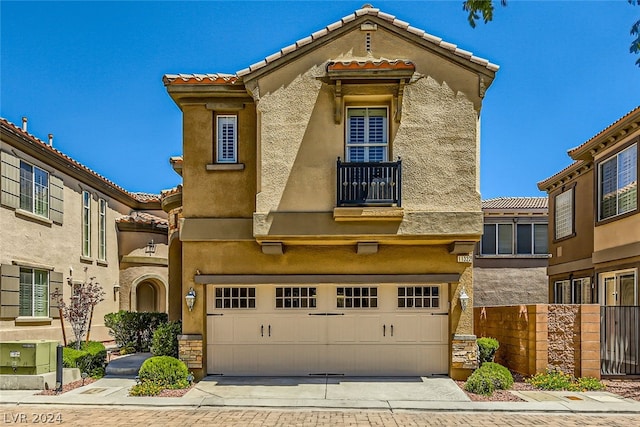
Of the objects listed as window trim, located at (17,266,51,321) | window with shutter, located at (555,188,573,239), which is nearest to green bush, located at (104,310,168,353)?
window trim, located at (17,266,51,321)

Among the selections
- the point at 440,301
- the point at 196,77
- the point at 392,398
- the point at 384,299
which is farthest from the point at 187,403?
the point at 196,77

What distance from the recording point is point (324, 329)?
13688 millimetres

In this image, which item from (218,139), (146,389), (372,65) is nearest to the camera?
(146,389)

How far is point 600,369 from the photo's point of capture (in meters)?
13.3

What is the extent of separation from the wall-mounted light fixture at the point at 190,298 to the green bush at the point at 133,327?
192 inches

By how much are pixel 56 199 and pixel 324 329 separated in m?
9.89

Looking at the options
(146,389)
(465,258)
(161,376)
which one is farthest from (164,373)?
(465,258)

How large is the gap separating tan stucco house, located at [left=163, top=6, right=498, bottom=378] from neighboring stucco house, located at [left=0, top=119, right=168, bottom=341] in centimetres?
536

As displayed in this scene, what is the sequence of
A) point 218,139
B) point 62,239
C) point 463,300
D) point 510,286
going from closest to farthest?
point 463,300, point 218,139, point 62,239, point 510,286

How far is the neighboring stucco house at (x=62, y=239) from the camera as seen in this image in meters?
15.3

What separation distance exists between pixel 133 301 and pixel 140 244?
2.28 metres

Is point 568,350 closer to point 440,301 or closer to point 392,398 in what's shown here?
point 440,301

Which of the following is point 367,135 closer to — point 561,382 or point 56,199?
point 561,382

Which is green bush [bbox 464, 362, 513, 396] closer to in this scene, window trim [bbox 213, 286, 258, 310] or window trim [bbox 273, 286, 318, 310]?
window trim [bbox 273, 286, 318, 310]
